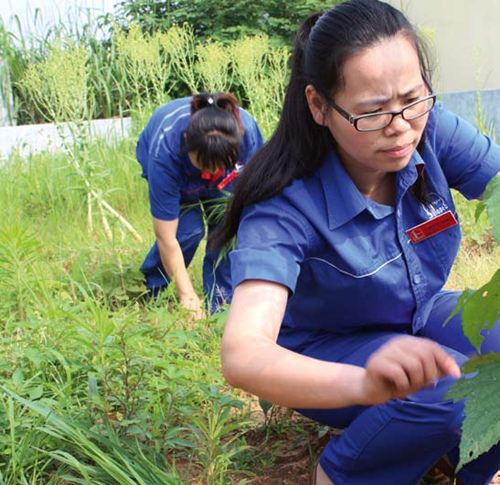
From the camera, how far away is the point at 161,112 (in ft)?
12.3

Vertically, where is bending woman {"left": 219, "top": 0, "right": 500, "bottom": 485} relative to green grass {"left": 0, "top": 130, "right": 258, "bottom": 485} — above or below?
above

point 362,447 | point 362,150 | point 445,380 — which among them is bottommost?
point 362,447

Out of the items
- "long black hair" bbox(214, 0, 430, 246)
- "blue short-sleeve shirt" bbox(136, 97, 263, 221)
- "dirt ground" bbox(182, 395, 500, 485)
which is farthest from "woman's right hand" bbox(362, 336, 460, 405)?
"blue short-sleeve shirt" bbox(136, 97, 263, 221)

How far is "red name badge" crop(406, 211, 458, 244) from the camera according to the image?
184 centimetres

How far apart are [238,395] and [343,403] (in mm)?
1156

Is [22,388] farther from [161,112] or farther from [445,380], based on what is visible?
[161,112]

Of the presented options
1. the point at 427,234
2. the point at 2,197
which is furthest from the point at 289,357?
the point at 2,197

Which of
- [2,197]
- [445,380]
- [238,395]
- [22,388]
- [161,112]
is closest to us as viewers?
[445,380]

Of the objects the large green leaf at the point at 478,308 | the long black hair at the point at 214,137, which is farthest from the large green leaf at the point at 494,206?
the long black hair at the point at 214,137

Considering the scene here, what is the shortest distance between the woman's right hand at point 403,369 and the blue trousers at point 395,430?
474mm

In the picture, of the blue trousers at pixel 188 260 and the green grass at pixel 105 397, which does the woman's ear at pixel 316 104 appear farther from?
the blue trousers at pixel 188 260

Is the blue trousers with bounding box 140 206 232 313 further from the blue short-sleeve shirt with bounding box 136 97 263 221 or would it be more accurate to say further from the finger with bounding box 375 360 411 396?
the finger with bounding box 375 360 411 396

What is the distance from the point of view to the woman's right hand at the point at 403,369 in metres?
1.20

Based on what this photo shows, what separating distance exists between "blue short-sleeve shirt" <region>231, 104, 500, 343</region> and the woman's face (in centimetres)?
15
